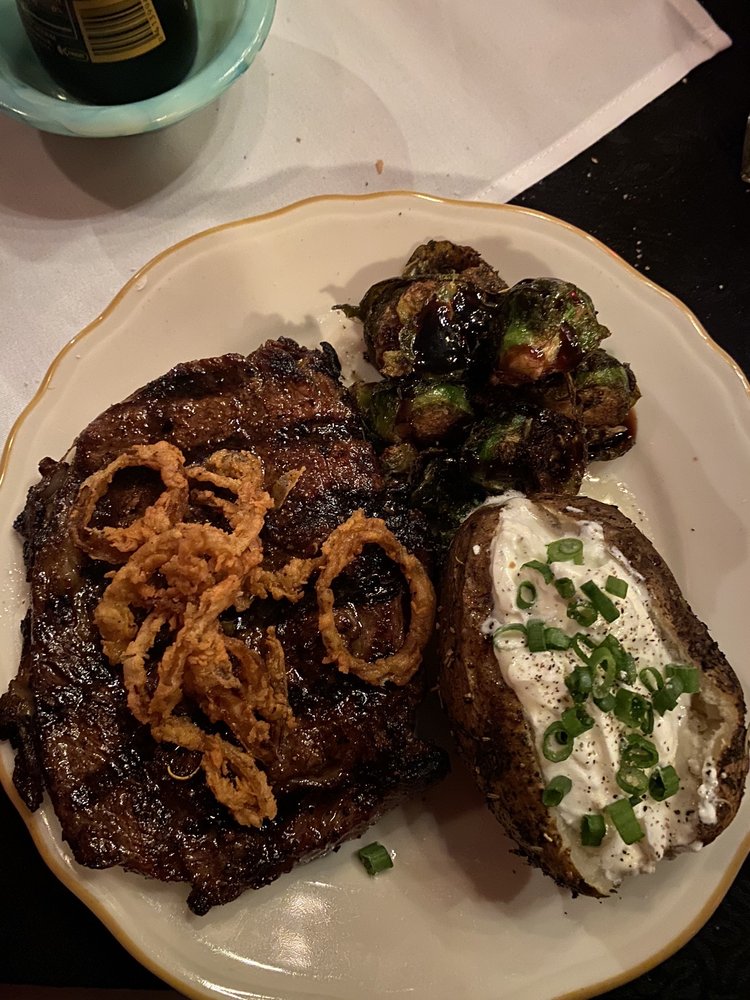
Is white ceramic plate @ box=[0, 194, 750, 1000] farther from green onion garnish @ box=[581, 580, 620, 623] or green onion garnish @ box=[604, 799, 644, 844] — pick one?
green onion garnish @ box=[581, 580, 620, 623]

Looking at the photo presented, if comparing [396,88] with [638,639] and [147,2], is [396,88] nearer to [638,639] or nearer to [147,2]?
[147,2]

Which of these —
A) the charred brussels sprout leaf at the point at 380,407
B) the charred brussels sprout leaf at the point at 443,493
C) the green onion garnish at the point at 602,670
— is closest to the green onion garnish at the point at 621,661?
the green onion garnish at the point at 602,670

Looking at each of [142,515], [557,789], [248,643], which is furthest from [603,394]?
[142,515]

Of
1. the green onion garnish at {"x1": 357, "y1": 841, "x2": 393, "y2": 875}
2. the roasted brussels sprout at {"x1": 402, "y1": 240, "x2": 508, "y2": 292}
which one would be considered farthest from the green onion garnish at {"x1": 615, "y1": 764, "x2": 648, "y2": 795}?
the roasted brussels sprout at {"x1": 402, "y1": 240, "x2": 508, "y2": 292}

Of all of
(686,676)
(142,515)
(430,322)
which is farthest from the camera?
(430,322)

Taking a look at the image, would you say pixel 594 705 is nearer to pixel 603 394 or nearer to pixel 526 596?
pixel 526 596

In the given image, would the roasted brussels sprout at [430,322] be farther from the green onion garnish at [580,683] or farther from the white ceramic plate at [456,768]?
the green onion garnish at [580,683]
